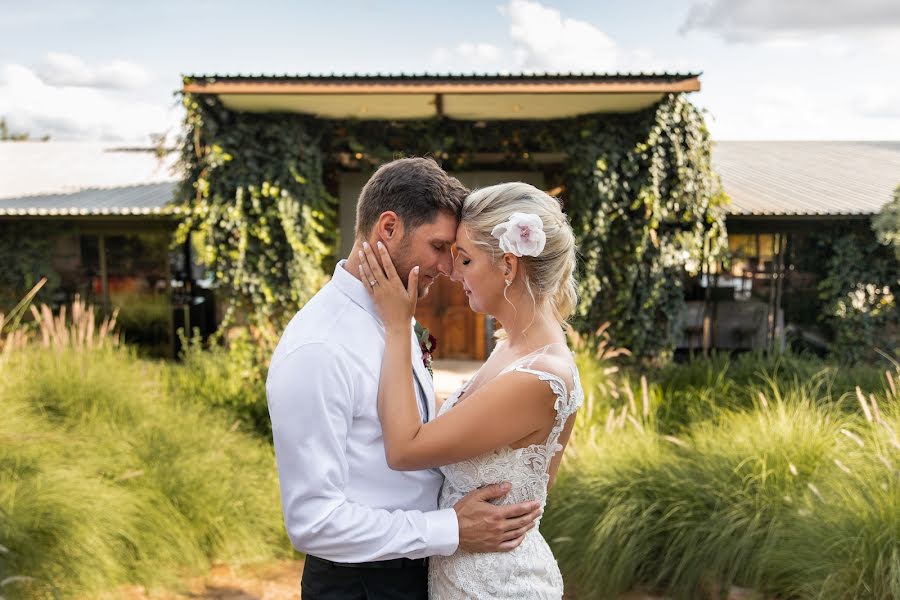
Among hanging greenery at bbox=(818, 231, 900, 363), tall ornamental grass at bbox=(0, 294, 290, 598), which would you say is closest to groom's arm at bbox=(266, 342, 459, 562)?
tall ornamental grass at bbox=(0, 294, 290, 598)

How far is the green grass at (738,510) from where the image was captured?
406 centimetres

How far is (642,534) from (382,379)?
3264 millimetres

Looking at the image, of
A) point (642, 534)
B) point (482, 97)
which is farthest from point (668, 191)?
point (642, 534)

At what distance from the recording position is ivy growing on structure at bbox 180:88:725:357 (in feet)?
28.7

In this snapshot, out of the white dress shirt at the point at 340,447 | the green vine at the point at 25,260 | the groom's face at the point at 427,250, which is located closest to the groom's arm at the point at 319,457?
the white dress shirt at the point at 340,447

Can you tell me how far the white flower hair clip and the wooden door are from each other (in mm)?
8670

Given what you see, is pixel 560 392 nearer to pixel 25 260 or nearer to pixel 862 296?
pixel 862 296

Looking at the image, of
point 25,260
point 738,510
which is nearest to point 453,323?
point 738,510

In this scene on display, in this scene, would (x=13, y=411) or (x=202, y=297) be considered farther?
(x=202, y=297)

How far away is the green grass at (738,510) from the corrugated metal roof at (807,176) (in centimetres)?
562

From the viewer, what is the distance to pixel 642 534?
4723mm

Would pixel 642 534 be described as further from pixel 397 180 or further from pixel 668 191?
pixel 668 191

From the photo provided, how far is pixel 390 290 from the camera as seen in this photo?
7.00 ft

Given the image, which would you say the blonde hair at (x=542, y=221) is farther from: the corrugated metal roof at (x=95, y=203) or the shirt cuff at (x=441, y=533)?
the corrugated metal roof at (x=95, y=203)
